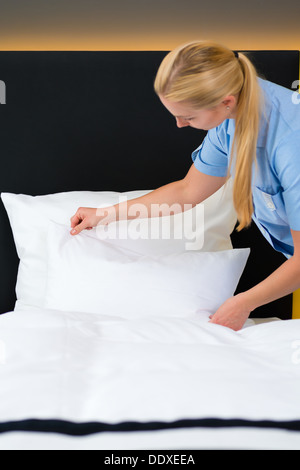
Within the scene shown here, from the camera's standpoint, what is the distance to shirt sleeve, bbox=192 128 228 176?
1.63 meters

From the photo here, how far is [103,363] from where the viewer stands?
1126mm

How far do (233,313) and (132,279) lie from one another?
1.18 feet

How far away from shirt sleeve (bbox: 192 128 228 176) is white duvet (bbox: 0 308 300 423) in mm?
514

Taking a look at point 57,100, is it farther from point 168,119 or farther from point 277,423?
point 277,423

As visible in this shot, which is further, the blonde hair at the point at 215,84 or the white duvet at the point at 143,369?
the blonde hair at the point at 215,84

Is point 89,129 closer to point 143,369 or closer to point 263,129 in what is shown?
point 263,129

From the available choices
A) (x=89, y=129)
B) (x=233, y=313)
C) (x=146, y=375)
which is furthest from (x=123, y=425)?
(x=89, y=129)

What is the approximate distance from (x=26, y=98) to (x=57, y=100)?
5.0 inches

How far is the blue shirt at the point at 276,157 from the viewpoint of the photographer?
4.43 feet

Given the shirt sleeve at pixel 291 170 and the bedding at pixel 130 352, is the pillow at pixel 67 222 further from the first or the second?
the shirt sleeve at pixel 291 170

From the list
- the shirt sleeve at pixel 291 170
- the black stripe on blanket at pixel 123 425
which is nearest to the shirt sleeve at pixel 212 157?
the shirt sleeve at pixel 291 170

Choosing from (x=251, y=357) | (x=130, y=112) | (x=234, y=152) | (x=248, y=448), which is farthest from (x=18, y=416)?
(x=130, y=112)

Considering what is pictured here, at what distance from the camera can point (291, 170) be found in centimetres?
134

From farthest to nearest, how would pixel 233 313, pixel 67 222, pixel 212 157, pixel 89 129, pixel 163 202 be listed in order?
pixel 89 129, pixel 67 222, pixel 163 202, pixel 212 157, pixel 233 313
